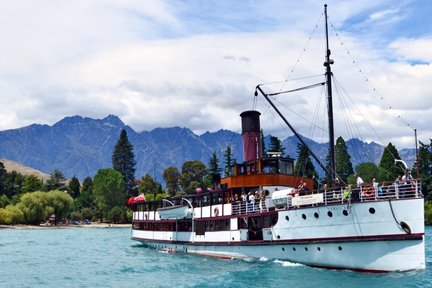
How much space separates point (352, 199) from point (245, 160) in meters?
12.1

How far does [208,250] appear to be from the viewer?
38500 mm

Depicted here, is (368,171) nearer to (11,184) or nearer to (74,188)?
(74,188)

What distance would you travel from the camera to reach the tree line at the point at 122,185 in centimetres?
9294

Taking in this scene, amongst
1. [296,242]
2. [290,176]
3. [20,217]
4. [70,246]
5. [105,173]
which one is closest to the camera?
[296,242]

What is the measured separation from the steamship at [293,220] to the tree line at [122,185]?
41.5 m

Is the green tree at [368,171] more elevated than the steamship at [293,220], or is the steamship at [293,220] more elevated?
the green tree at [368,171]

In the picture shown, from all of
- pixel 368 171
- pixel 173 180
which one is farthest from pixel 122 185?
pixel 368 171

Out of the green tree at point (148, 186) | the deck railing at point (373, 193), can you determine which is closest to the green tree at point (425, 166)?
the green tree at point (148, 186)

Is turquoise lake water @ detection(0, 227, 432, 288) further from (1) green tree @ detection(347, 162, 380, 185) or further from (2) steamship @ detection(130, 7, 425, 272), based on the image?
(1) green tree @ detection(347, 162, 380, 185)

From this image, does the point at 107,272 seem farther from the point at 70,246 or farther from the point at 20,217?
the point at 20,217

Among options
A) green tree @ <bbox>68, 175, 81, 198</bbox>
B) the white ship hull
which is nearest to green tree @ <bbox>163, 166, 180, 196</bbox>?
green tree @ <bbox>68, 175, 81, 198</bbox>

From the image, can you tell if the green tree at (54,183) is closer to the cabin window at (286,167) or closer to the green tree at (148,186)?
the green tree at (148,186)

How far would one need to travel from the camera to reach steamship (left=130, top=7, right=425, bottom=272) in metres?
26.8

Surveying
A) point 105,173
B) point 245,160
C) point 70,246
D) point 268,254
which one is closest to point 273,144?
point 105,173
